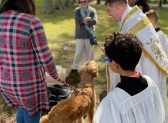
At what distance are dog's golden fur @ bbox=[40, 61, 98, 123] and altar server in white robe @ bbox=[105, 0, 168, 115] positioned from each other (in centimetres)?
68

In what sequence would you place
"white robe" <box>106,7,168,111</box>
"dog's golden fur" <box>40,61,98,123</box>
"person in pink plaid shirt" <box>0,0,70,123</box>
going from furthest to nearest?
"dog's golden fur" <box>40,61,98,123</box>
"white robe" <box>106,7,168,111</box>
"person in pink plaid shirt" <box>0,0,70,123</box>

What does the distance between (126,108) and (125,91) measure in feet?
0.38

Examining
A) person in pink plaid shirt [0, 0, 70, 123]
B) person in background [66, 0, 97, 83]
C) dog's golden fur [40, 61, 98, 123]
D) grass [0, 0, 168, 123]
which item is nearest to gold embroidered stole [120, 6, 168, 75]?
person in pink plaid shirt [0, 0, 70, 123]

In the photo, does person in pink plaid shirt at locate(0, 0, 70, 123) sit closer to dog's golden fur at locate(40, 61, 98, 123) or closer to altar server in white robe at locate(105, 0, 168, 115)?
dog's golden fur at locate(40, 61, 98, 123)

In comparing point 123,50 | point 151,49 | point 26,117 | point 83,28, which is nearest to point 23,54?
point 26,117

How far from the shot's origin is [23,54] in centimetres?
269

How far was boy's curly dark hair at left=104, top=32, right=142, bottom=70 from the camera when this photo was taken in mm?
1936

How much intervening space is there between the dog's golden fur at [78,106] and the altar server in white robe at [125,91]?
1.51 meters

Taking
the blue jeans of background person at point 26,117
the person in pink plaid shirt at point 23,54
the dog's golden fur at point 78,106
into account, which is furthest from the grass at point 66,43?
the person in pink plaid shirt at point 23,54

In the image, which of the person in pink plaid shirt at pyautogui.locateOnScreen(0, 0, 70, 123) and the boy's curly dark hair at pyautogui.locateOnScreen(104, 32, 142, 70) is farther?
the person in pink plaid shirt at pyautogui.locateOnScreen(0, 0, 70, 123)

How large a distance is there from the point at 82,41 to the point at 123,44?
4.36 m

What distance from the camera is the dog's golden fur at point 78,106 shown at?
3.43m

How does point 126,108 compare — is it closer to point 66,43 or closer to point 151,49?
point 151,49

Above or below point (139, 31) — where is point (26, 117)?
below
